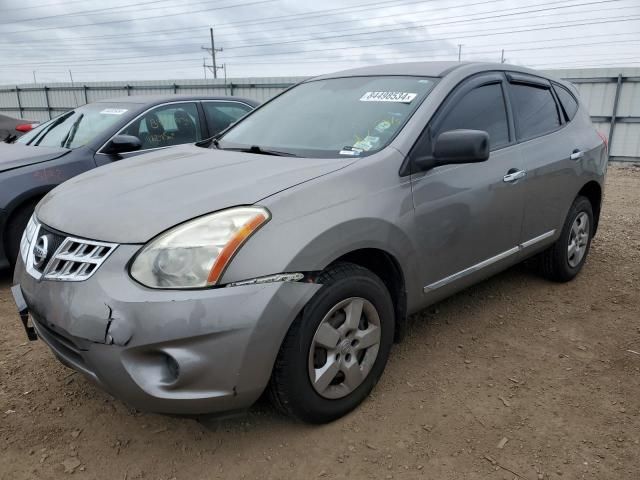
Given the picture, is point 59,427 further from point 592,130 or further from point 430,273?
point 592,130

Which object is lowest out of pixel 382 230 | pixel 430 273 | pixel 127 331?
pixel 430 273

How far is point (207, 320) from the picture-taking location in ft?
5.97

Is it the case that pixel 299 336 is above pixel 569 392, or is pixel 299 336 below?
above

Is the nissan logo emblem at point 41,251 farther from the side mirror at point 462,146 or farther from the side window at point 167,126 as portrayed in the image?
the side window at point 167,126

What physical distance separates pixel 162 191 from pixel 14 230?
2427 mm

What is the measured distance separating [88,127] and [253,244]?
12.0ft

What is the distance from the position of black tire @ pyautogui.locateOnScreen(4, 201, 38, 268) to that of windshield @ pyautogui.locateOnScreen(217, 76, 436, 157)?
187 centimetres

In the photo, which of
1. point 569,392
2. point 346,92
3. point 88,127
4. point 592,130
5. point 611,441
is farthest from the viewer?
point 88,127

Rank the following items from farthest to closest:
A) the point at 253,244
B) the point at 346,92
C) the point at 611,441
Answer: the point at 346,92 → the point at 611,441 → the point at 253,244

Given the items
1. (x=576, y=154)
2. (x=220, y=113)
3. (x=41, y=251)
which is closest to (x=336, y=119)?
(x=41, y=251)

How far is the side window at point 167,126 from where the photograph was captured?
4.79 metres

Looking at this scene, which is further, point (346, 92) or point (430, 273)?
point (346, 92)

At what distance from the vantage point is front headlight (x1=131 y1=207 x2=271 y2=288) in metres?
1.85

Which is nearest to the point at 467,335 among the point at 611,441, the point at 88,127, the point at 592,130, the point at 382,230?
the point at 611,441
